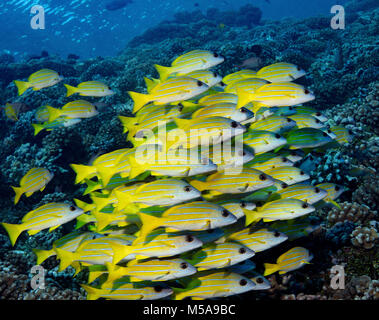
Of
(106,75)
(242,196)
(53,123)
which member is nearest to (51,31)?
(106,75)

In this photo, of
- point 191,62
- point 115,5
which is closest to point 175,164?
point 191,62

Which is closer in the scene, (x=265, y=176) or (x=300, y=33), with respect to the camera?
(x=265, y=176)

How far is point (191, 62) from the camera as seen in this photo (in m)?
3.95

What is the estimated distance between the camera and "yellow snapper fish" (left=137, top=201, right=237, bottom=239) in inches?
96.4

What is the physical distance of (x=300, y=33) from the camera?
18.6m

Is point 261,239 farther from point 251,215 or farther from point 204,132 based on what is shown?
point 204,132

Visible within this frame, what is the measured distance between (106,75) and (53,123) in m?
11.8

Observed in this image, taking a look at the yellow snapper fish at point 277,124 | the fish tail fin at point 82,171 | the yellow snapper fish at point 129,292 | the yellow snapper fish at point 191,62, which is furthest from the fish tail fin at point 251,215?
the yellow snapper fish at point 191,62

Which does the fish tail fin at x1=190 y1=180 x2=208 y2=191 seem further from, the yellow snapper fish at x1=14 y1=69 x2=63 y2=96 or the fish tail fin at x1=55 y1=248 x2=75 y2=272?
the yellow snapper fish at x1=14 y1=69 x2=63 y2=96

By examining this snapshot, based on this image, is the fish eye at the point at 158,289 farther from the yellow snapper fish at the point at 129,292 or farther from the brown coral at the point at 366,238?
the brown coral at the point at 366,238

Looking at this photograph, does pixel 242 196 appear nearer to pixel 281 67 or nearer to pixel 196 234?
pixel 196 234

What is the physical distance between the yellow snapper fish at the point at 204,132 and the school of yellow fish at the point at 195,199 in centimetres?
1

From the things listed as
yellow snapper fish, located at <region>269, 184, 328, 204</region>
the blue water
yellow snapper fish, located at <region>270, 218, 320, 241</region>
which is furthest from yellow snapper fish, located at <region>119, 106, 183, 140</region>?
the blue water

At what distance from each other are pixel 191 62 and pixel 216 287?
3.06 m
